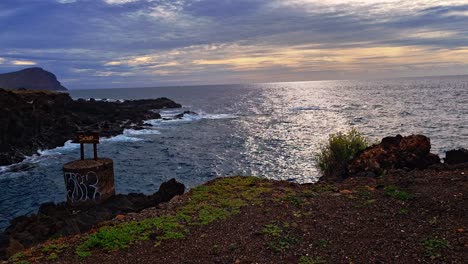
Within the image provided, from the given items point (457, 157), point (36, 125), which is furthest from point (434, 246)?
point (36, 125)

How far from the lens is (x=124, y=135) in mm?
57062

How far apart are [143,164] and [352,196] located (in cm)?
2884

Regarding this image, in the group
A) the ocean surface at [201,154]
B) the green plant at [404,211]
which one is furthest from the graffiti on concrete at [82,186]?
the green plant at [404,211]

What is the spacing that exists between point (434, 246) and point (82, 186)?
14.8 meters

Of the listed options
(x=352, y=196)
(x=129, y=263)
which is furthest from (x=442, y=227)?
(x=129, y=263)

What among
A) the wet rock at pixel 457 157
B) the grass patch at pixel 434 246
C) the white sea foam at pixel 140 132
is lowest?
the white sea foam at pixel 140 132

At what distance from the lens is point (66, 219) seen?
15.7 meters

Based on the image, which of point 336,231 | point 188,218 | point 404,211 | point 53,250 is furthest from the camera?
point 188,218

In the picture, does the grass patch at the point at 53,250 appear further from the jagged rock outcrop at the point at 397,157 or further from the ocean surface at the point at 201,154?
the ocean surface at the point at 201,154

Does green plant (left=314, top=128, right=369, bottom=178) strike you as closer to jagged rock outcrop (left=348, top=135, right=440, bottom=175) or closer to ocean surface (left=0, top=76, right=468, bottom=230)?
jagged rock outcrop (left=348, top=135, right=440, bottom=175)

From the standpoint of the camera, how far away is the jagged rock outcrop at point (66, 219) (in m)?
14.6

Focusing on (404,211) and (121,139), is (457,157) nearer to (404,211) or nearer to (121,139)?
(404,211)

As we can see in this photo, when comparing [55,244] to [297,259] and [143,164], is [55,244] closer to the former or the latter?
[297,259]

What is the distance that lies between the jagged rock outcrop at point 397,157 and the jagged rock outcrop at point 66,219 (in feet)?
31.0
